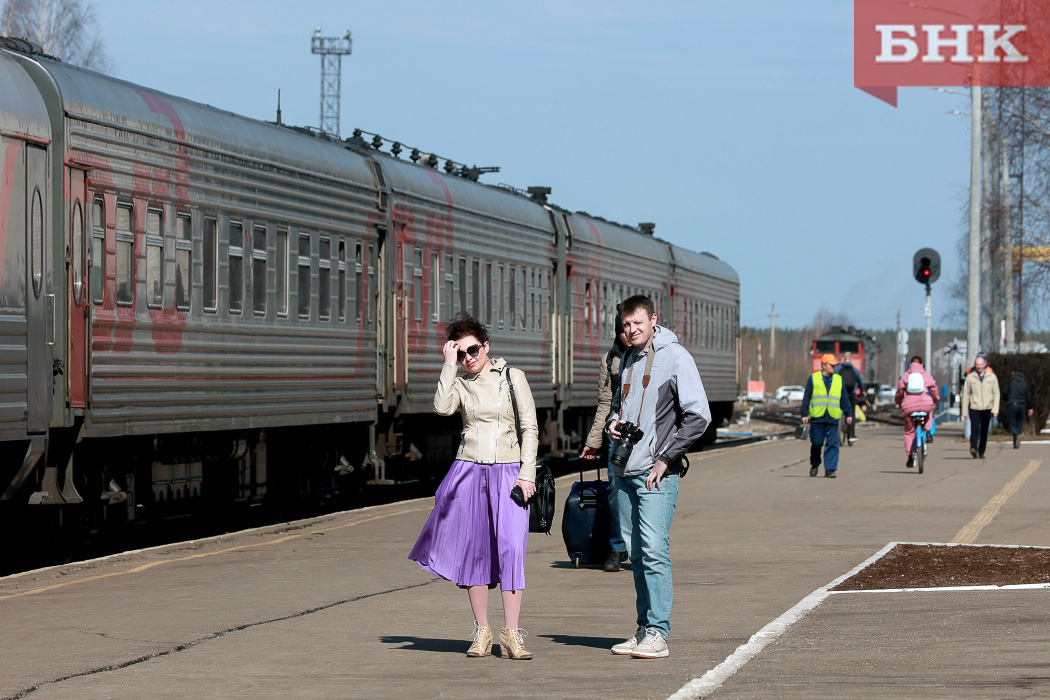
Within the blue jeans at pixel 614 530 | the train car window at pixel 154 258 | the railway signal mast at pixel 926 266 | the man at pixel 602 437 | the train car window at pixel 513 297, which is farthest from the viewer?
the railway signal mast at pixel 926 266

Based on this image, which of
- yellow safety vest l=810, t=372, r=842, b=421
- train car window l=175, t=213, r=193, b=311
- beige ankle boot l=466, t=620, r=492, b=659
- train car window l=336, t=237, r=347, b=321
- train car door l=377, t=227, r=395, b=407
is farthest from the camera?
yellow safety vest l=810, t=372, r=842, b=421

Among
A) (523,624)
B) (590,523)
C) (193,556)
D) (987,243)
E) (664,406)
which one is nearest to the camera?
(664,406)

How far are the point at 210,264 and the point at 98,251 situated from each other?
2251 millimetres

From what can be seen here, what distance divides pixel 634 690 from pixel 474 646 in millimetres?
1309

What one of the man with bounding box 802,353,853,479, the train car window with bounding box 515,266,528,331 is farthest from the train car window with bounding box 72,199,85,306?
the train car window with bounding box 515,266,528,331

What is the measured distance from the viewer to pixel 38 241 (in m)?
13.8

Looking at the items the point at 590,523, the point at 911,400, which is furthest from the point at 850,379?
the point at 590,523

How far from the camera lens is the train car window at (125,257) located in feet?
49.7

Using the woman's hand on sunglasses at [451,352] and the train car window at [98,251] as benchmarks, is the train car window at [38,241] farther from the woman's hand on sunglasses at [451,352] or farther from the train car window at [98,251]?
the woman's hand on sunglasses at [451,352]

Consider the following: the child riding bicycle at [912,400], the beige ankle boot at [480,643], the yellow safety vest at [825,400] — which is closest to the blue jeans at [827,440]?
the yellow safety vest at [825,400]

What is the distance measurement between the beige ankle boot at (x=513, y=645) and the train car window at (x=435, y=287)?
537 inches

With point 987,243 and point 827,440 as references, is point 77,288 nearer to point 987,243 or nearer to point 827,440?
point 827,440

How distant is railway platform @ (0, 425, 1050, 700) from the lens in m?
8.58

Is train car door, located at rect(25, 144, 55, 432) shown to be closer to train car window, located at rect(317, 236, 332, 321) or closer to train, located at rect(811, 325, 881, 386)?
train car window, located at rect(317, 236, 332, 321)
